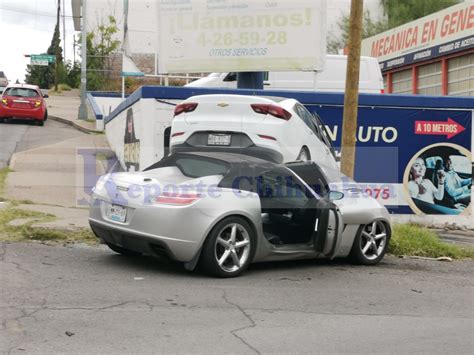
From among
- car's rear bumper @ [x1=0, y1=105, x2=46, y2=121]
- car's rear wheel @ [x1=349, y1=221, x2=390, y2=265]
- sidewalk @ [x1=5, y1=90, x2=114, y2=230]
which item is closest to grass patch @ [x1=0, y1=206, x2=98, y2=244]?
sidewalk @ [x1=5, y1=90, x2=114, y2=230]

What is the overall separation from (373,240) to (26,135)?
1732cm

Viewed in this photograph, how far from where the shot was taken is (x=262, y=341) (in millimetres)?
5348

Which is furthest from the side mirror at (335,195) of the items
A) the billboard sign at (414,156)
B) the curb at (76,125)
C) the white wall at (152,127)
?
the curb at (76,125)

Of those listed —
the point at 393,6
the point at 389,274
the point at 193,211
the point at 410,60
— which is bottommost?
the point at 389,274

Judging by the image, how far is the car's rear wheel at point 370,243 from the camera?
8789 mm

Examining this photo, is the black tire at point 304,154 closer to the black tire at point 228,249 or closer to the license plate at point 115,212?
the black tire at point 228,249

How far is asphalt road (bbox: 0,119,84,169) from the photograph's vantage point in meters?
19.6

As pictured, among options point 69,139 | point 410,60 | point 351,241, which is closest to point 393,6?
point 410,60

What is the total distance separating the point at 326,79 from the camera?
1725cm

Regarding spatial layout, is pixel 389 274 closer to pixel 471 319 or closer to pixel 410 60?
pixel 471 319

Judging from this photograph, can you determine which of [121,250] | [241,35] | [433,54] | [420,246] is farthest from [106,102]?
[121,250]

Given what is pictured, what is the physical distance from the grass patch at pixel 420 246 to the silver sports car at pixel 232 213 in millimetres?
1264

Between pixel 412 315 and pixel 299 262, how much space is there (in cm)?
253

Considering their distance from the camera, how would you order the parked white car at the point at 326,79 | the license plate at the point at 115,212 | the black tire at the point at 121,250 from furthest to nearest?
1. the parked white car at the point at 326,79
2. the black tire at the point at 121,250
3. the license plate at the point at 115,212
